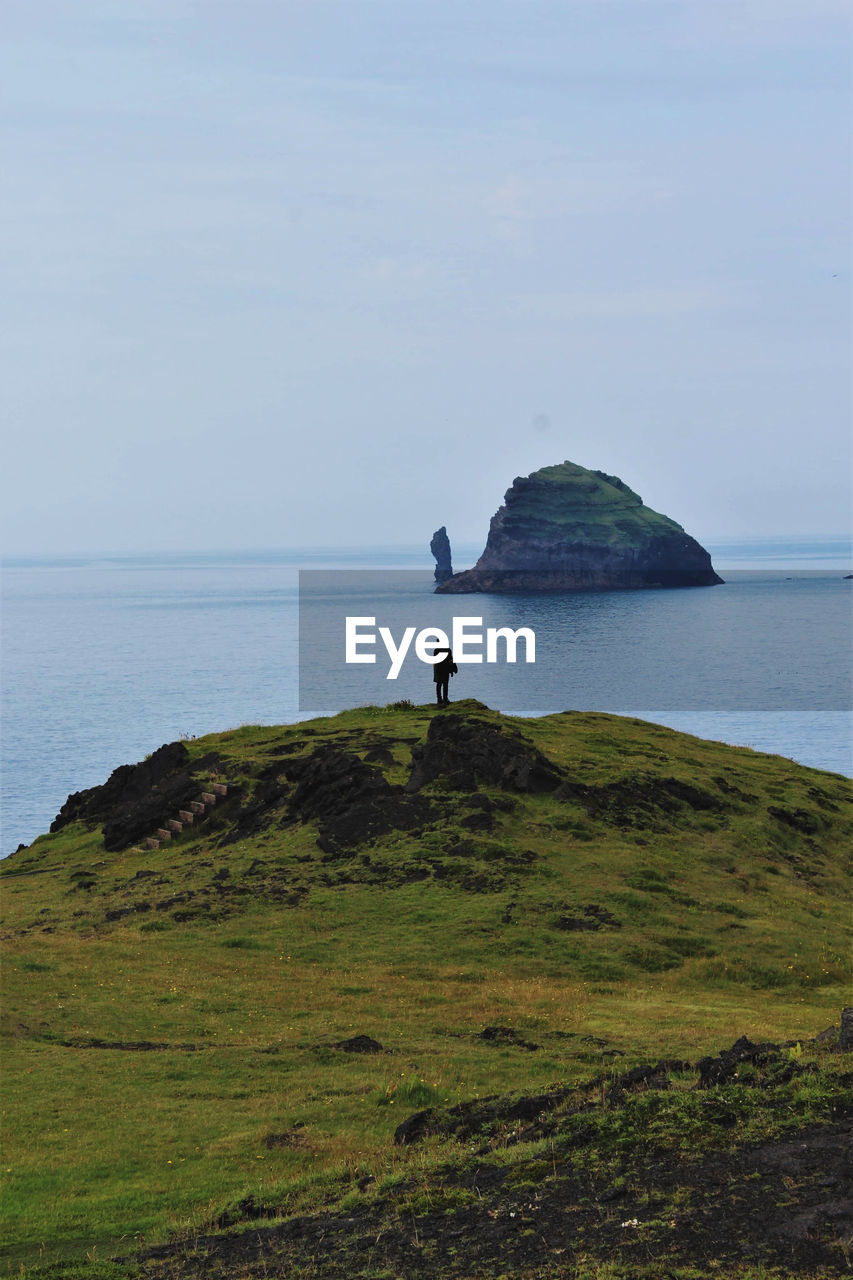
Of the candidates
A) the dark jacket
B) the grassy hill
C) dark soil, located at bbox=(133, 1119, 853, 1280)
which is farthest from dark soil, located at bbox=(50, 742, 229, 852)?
dark soil, located at bbox=(133, 1119, 853, 1280)

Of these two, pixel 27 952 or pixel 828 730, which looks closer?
pixel 27 952

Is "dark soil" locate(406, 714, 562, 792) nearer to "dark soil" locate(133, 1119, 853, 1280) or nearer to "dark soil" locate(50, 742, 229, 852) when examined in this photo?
"dark soil" locate(50, 742, 229, 852)

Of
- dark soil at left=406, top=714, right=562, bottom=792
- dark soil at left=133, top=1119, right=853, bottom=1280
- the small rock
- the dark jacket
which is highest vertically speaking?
the dark jacket

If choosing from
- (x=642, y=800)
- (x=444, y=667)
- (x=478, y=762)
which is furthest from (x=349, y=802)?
(x=642, y=800)

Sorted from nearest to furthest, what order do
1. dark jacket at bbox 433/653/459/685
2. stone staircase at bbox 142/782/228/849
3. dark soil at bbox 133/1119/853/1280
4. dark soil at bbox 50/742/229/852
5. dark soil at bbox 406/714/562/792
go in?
dark soil at bbox 133/1119/853/1280
dark soil at bbox 406/714/562/792
stone staircase at bbox 142/782/228/849
dark soil at bbox 50/742/229/852
dark jacket at bbox 433/653/459/685

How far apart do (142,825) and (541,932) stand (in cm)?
2234

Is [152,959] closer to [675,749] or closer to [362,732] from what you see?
[362,732]

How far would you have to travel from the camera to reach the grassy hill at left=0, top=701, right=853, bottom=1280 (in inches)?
695

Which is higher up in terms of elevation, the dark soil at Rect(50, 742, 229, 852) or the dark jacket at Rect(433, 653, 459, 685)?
the dark jacket at Rect(433, 653, 459, 685)

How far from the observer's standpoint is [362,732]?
57.9 m

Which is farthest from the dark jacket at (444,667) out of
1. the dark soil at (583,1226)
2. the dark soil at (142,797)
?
the dark soil at (583,1226)

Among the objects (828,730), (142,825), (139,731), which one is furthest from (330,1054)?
(828,730)

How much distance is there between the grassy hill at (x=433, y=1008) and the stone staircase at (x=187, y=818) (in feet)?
1.65

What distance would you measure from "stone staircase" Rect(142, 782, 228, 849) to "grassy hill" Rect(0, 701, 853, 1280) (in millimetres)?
502
